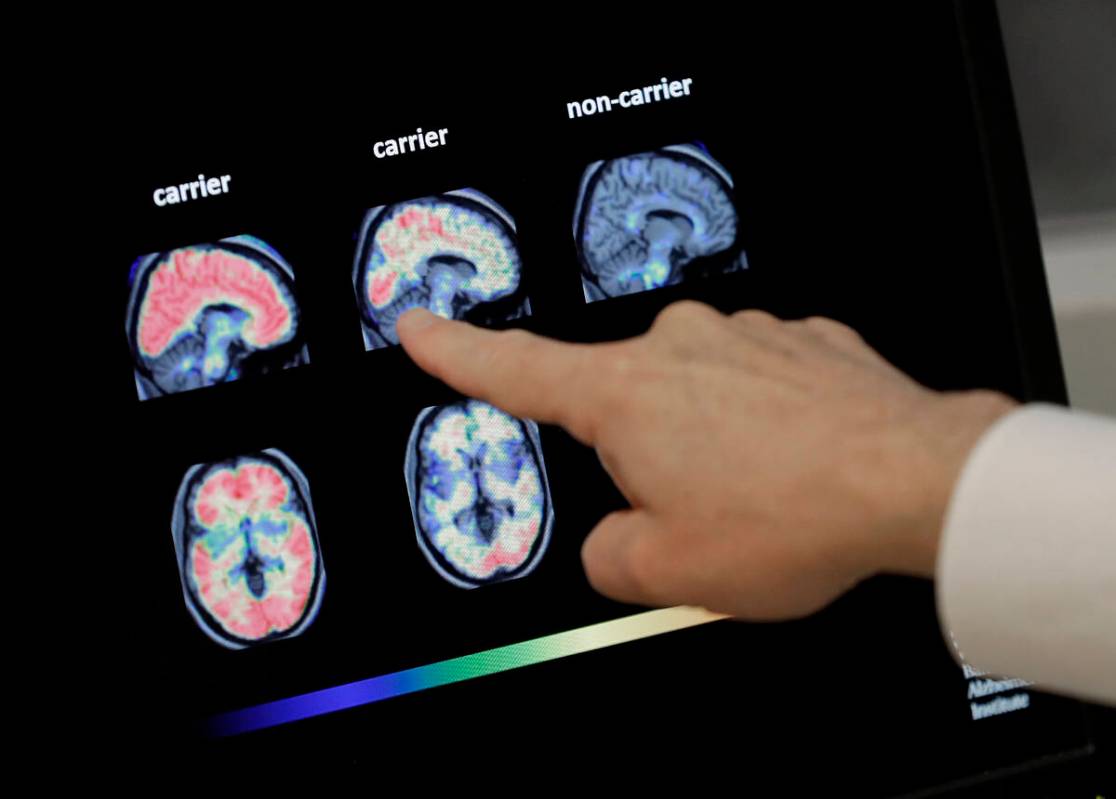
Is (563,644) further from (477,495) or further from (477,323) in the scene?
(477,323)

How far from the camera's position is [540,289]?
1.03 meters

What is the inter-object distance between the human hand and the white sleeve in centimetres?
2

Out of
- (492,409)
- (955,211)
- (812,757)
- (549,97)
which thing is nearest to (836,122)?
(955,211)

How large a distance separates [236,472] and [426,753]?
0.83 ft

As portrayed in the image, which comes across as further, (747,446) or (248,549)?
(248,549)

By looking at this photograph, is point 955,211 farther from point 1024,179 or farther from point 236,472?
point 236,472

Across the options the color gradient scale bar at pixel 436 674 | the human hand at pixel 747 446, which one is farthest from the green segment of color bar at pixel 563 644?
the human hand at pixel 747 446

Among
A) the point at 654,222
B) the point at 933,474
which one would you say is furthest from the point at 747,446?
the point at 654,222

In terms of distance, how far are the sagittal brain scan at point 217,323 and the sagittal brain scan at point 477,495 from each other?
12 cm

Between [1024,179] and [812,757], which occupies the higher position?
[1024,179]

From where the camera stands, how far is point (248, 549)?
103 centimetres

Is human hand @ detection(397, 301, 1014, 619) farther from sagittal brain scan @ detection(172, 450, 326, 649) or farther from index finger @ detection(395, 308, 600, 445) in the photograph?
sagittal brain scan @ detection(172, 450, 326, 649)

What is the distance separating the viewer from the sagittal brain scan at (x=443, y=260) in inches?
40.1

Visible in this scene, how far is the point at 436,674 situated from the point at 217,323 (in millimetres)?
306
